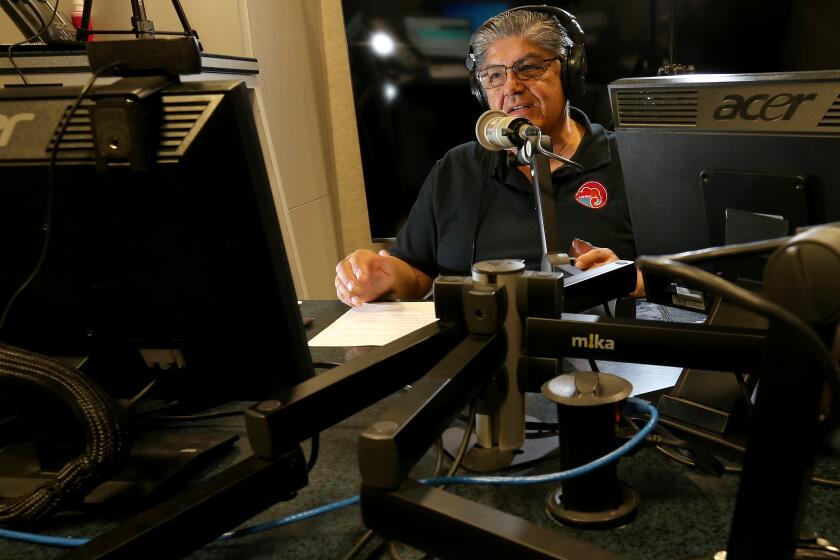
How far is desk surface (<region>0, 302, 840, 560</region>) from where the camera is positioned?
64cm

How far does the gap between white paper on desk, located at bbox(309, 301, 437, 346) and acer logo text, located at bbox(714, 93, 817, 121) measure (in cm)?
57

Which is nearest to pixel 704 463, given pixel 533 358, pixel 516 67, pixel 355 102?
pixel 533 358

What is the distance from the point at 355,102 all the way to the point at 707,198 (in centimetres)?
198

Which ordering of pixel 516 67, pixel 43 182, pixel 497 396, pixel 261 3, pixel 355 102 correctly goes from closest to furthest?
pixel 43 182, pixel 497 396, pixel 516 67, pixel 261 3, pixel 355 102

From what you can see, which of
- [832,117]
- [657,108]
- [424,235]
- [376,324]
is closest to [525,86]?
[424,235]

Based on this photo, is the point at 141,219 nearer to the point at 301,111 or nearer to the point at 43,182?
the point at 43,182

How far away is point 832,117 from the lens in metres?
0.65

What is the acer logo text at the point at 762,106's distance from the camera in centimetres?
67

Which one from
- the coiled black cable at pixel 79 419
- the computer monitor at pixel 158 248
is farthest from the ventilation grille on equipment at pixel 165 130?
the coiled black cable at pixel 79 419

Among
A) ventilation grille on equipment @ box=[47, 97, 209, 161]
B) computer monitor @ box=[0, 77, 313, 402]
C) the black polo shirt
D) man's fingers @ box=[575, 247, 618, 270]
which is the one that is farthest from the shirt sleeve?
ventilation grille on equipment @ box=[47, 97, 209, 161]

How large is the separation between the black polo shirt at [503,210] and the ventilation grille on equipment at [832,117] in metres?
1.03

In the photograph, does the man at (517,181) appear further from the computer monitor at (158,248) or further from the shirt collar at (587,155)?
the computer monitor at (158,248)

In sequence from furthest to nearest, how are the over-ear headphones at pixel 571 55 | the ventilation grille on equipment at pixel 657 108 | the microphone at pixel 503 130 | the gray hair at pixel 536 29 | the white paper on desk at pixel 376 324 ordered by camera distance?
the gray hair at pixel 536 29
the over-ear headphones at pixel 571 55
the white paper on desk at pixel 376 324
the microphone at pixel 503 130
the ventilation grille on equipment at pixel 657 108

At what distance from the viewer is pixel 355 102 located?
8.57ft
